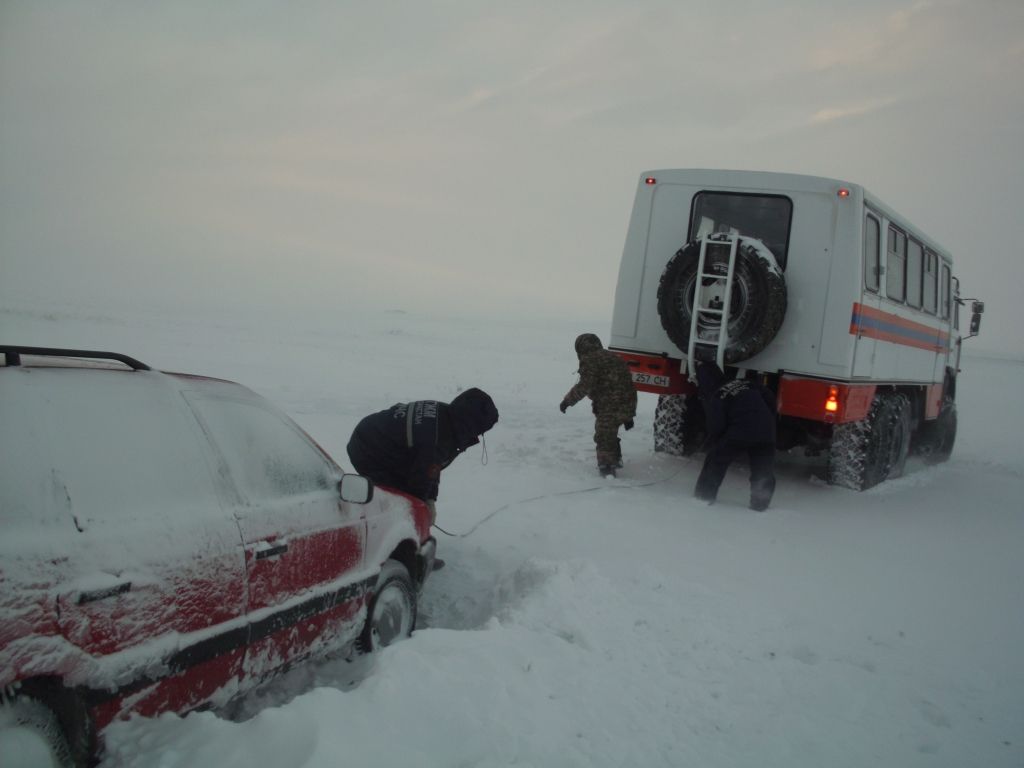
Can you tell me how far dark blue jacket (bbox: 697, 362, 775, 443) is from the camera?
659 centimetres

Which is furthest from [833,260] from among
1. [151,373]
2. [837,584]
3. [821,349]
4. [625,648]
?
[151,373]

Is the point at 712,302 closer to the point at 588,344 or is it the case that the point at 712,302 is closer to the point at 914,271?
the point at 588,344

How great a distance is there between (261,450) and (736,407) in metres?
4.87

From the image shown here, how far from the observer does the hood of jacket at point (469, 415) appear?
4.45m

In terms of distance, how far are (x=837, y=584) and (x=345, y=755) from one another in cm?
396

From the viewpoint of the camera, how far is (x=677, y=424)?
863 centimetres

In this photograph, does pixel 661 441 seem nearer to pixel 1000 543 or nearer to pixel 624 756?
pixel 1000 543

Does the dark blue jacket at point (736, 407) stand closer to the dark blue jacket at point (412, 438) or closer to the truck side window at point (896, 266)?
the truck side window at point (896, 266)

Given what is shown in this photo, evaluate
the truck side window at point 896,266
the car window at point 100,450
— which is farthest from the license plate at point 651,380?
the car window at point 100,450

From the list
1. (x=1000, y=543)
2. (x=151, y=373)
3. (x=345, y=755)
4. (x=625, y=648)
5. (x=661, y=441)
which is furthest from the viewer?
(x=661, y=441)

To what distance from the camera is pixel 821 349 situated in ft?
22.7

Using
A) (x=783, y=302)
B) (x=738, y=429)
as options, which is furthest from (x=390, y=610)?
(x=783, y=302)

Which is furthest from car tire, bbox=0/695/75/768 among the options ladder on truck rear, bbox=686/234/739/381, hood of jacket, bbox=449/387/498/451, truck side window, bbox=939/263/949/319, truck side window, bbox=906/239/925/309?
truck side window, bbox=939/263/949/319

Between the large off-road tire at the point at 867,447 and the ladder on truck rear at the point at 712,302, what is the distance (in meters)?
1.83
